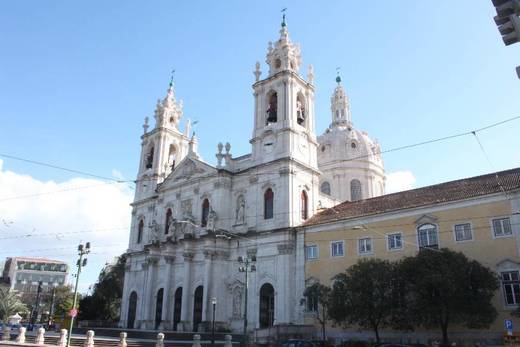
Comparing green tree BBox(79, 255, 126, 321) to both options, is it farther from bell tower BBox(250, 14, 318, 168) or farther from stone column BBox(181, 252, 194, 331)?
bell tower BBox(250, 14, 318, 168)

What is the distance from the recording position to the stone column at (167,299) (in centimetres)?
4097

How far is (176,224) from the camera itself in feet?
144

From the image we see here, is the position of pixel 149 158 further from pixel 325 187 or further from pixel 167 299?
pixel 325 187

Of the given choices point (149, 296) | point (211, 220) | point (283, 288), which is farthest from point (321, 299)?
point (149, 296)

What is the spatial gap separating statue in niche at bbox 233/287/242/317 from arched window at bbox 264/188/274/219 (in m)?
6.56

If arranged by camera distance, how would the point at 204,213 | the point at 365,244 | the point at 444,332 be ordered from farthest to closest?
the point at 204,213
the point at 365,244
the point at 444,332

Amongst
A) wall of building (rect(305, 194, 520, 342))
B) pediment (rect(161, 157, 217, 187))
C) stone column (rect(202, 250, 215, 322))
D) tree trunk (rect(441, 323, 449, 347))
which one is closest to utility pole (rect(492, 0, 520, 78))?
tree trunk (rect(441, 323, 449, 347))

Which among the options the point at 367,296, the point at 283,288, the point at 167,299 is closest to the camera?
the point at 367,296

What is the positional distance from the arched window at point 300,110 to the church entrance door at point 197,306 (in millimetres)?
17434

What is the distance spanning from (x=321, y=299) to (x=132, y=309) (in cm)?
2687

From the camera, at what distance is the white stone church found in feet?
117

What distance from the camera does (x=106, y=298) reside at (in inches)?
Answer: 2207

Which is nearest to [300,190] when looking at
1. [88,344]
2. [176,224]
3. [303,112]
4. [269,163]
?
[269,163]

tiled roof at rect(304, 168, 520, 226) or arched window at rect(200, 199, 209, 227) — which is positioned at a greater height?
arched window at rect(200, 199, 209, 227)
